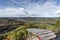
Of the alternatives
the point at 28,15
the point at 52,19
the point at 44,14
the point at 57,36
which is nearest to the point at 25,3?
the point at 28,15

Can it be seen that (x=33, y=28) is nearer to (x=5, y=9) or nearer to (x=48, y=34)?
(x=48, y=34)

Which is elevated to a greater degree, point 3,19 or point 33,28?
point 3,19

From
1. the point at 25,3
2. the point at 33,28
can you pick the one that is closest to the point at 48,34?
the point at 33,28

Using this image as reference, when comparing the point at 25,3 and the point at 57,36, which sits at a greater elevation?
the point at 25,3

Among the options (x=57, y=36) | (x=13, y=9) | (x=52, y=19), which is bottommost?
(x=57, y=36)

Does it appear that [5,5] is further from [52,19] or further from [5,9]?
[52,19]
